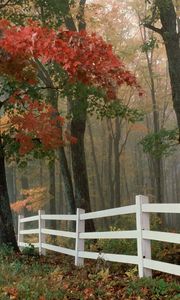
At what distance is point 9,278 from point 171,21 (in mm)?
8521

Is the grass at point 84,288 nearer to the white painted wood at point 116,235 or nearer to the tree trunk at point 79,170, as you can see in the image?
the white painted wood at point 116,235

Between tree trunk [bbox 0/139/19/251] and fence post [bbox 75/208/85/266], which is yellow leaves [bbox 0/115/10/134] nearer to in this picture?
tree trunk [bbox 0/139/19/251]

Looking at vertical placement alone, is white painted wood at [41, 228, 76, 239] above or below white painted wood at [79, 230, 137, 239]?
below

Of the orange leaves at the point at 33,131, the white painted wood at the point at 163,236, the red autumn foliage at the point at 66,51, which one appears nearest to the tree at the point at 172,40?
the orange leaves at the point at 33,131

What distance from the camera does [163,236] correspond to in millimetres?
6832

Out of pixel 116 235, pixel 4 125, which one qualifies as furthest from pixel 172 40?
pixel 116 235

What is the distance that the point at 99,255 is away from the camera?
9.20 metres

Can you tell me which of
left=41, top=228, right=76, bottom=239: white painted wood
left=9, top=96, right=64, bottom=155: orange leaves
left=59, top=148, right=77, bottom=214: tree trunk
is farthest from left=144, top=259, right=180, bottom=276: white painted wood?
left=59, top=148, right=77, bottom=214: tree trunk

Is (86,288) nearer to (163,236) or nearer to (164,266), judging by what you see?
(164,266)

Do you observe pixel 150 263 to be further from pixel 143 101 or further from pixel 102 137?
pixel 102 137

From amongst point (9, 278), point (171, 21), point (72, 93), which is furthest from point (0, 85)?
point (9, 278)

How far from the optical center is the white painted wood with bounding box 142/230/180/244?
21.2ft

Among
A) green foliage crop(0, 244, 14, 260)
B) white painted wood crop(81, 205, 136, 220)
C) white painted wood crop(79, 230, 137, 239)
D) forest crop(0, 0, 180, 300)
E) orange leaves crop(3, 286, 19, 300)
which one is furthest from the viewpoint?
green foliage crop(0, 244, 14, 260)

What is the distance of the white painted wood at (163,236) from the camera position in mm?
6469
